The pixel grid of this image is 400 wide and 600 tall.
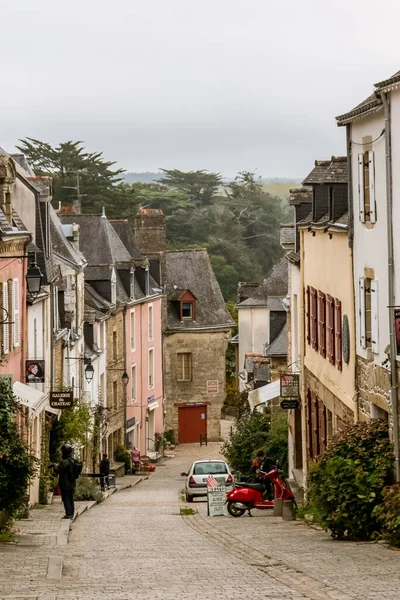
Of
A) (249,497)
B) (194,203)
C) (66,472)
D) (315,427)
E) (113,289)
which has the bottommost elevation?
(249,497)

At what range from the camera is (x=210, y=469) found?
1337 inches

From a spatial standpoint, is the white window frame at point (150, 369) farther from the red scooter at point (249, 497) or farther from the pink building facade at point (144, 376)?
the red scooter at point (249, 497)

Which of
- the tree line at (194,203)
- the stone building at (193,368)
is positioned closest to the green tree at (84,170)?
the tree line at (194,203)

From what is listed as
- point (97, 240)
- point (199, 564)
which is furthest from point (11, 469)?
point (97, 240)

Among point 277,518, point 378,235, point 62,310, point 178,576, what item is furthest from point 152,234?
point 178,576

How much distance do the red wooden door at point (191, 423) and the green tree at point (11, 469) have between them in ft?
144

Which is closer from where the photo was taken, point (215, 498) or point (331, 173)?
point (331, 173)

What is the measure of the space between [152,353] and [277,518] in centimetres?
3504

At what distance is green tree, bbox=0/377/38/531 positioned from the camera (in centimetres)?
1848

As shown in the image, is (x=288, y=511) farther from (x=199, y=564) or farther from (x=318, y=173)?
(x=199, y=564)

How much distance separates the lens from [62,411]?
3459 centimetres

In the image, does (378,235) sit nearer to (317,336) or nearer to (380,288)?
(380,288)

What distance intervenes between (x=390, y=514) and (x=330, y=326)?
978 centimetres

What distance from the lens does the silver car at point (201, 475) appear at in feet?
108
